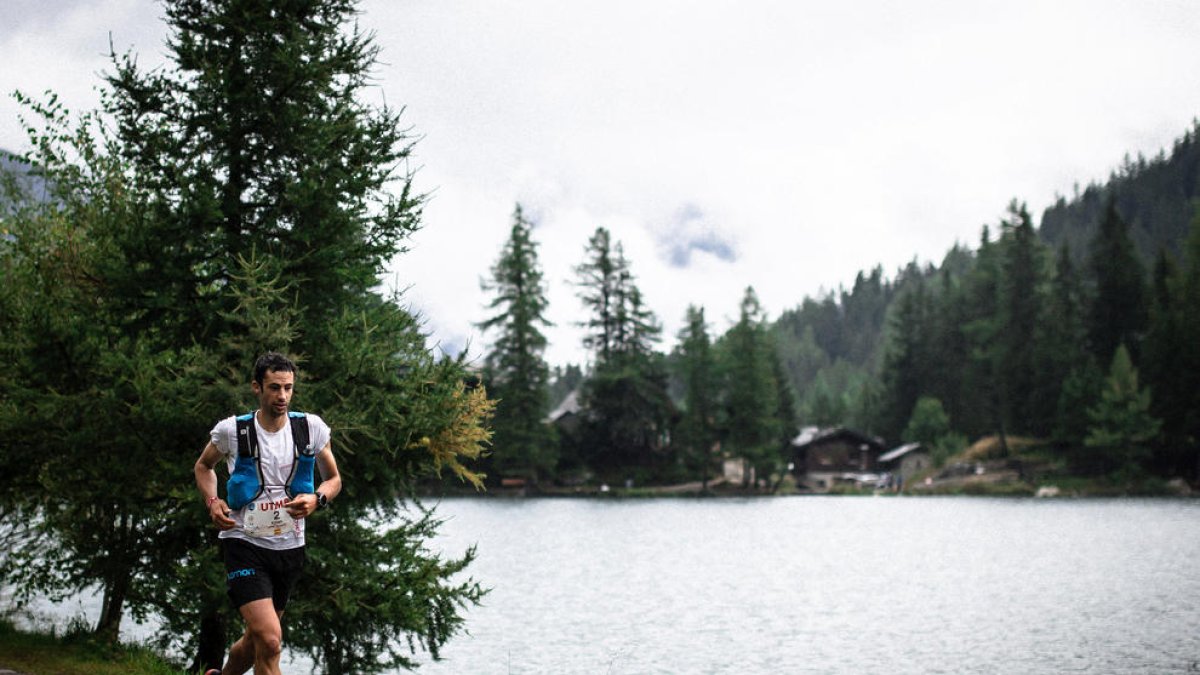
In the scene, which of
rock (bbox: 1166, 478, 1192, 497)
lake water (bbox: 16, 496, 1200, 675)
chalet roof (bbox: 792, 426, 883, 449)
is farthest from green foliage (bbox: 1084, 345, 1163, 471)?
chalet roof (bbox: 792, 426, 883, 449)

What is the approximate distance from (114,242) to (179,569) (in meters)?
3.83

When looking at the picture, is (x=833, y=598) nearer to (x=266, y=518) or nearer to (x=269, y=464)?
(x=266, y=518)

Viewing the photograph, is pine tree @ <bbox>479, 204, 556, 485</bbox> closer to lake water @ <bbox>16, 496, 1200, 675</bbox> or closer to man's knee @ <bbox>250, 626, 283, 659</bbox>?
lake water @ <bbox>16, 496, 1200, 675</bbox>

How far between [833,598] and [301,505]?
860 inches

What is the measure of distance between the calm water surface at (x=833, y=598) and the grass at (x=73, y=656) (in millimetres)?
6049

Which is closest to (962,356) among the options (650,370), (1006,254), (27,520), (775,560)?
(1006,254)

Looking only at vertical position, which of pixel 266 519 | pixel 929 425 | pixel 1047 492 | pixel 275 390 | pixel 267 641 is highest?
pixel 929 425

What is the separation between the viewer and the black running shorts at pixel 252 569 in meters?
6.23

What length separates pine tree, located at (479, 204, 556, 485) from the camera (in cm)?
7694

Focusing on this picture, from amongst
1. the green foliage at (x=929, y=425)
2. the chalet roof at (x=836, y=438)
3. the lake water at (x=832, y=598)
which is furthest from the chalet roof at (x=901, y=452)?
the lake water at (x=832, y=598)

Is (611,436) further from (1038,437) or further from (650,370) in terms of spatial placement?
(1038,437)

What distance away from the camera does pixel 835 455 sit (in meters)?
116

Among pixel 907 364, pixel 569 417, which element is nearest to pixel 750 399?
pixel 569 417

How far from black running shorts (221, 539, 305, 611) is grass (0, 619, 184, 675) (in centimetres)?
489
